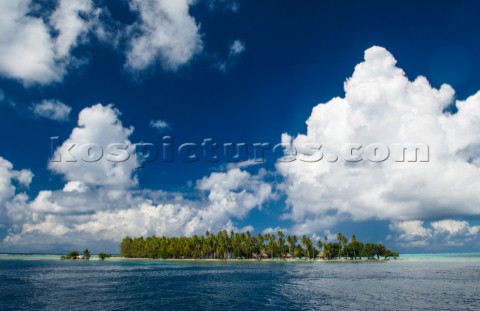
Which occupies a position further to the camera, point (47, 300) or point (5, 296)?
point (5, 296)

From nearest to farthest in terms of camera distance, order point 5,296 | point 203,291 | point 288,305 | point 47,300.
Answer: point 288,305, point 47,300, point 5,296, point 203,291

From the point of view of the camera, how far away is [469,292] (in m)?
75.3

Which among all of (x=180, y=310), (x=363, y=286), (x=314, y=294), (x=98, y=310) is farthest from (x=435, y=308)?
(x=98, y=310)

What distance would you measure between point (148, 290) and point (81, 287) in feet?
58.2

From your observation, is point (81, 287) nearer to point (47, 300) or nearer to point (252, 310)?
point (47, 300)

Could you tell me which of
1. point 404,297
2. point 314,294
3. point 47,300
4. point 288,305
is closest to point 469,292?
point 404,297

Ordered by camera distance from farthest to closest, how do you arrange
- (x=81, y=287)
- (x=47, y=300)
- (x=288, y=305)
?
(x=81, y=287) → (x=47, y=300) → (x=288, y=305)

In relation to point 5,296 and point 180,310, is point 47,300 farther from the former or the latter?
point 180,310

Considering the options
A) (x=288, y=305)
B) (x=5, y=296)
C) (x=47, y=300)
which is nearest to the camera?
(x=288, y=305)

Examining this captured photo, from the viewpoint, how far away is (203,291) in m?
79.2

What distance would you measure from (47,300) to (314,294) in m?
50.5

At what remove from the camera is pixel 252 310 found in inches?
2224

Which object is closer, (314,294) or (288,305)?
(288,305)

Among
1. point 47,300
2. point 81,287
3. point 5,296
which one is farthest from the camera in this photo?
point 81,287
